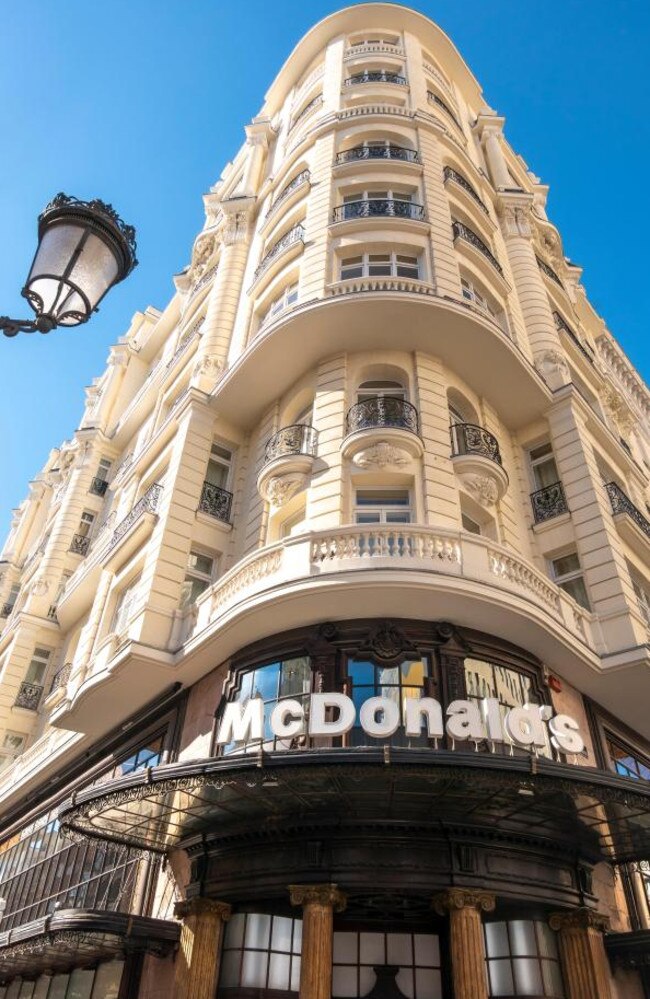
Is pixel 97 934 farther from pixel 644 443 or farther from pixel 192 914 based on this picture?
pixel 644 443

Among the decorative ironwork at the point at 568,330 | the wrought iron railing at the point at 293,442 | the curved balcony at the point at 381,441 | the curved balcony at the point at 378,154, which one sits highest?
the curved balcony at the point at 378,154

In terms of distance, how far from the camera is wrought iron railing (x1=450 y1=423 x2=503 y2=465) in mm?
16781

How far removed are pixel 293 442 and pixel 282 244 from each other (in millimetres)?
8675

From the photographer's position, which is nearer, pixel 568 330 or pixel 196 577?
pixel 196 577

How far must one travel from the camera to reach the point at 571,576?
1678 cm

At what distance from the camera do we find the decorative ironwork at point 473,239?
70.0 ft

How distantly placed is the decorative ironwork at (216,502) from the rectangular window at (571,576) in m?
8.38

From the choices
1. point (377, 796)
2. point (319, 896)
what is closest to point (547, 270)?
point (377, 796)

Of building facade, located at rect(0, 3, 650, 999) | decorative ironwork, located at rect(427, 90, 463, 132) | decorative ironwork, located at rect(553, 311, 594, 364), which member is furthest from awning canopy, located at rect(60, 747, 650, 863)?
decorative ironwork, located at rect(427, 90, 463, 132)

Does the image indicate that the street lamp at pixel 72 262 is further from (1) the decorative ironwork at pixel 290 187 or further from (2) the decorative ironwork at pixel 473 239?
(1) the decorative ironwork at pixel 290 187

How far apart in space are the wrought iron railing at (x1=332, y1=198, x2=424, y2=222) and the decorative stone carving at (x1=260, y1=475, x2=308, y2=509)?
29.3 feet

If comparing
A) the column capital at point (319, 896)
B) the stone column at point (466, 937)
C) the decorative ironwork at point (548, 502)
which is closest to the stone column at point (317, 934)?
the column capital at point (319, 896)

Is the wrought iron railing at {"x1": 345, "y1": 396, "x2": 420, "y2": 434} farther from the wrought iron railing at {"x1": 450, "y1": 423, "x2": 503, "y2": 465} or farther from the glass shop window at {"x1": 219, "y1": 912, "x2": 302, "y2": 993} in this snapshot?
the glass shop window at {"x1": 219, "y1": 912, "x2": 302, "y2": 993}

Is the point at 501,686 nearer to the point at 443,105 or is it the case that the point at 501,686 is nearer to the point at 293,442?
the point at 293,442
